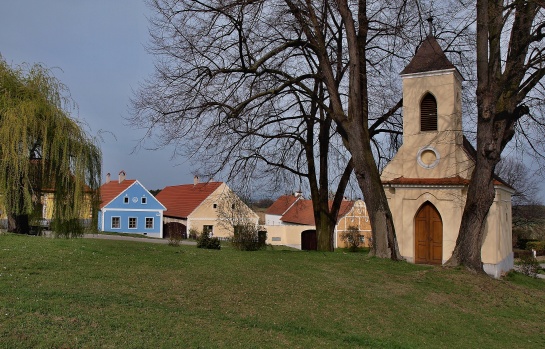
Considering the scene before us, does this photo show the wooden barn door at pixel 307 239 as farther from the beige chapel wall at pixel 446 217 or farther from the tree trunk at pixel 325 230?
the beige chapel wall at pixel 446 217

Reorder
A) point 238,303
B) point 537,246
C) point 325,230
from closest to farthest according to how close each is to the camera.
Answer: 1. point 238,303
2. point 325,230
3. point 537,246

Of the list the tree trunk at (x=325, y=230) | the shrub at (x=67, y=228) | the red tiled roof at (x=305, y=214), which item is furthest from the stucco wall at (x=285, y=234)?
the shrub at (x=67, y=228)

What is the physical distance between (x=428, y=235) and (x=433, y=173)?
2500mm

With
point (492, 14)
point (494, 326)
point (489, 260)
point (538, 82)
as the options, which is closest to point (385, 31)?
point (492, 14)

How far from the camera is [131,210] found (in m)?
46.1

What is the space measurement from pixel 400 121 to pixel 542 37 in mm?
7519

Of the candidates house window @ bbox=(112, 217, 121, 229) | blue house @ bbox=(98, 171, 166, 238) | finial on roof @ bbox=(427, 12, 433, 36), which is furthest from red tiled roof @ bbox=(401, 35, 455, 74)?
house window @ bbox=(112, 217, 121, 229)

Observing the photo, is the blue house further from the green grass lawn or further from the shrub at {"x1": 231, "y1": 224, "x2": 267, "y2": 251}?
the green grass lawn

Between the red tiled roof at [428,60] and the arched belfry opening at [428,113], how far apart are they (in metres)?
1.11

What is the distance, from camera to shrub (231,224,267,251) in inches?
672

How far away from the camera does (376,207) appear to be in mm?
15273

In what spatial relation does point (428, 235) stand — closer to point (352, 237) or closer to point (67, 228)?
point (67, 228)

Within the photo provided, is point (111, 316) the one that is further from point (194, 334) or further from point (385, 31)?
point (385, 31)

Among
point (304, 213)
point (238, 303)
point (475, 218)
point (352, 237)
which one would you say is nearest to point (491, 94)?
point (475, 218)
